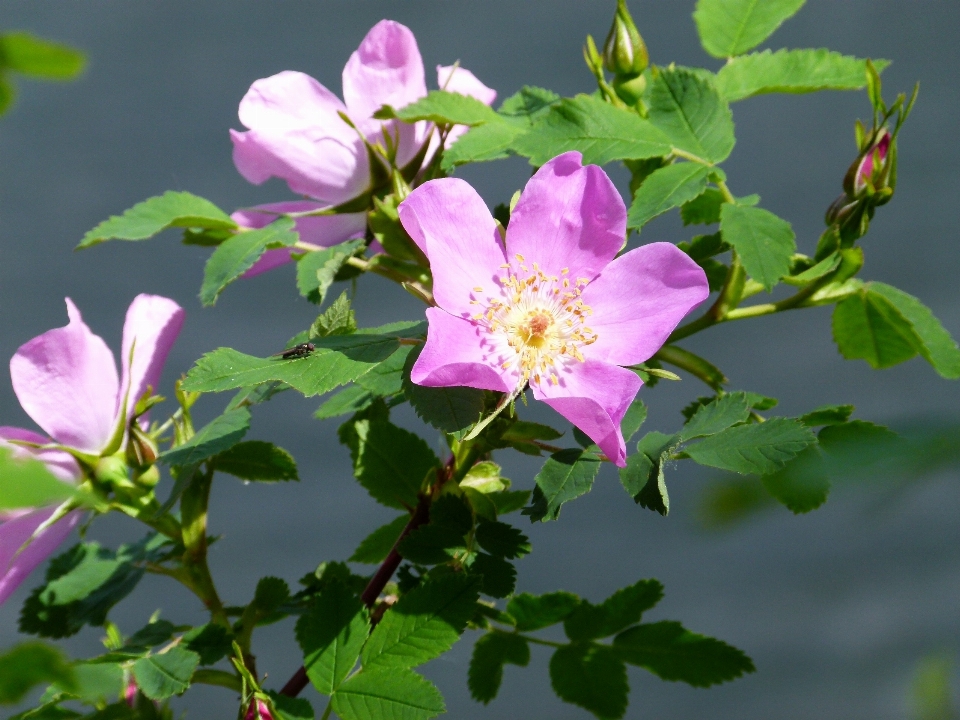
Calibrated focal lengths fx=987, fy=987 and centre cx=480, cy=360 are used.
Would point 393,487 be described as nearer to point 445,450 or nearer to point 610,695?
point 445,450

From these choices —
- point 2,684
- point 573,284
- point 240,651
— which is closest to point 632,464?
point 573,284

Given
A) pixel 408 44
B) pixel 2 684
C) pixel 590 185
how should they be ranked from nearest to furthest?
pixel 2 684
pixel 590 185
pixel 408 44

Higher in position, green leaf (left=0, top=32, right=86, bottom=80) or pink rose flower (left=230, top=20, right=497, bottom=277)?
pink rose flower (left=230, top=20, right=497, bottom=277)

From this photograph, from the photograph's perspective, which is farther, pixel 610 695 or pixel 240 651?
pixel 610 695

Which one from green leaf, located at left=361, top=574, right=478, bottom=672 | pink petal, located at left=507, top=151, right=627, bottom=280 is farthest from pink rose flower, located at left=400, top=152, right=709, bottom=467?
green leaf, located at left=361, top=574, right=478, bottom=672

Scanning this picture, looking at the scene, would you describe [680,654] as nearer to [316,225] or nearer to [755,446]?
[755,446]

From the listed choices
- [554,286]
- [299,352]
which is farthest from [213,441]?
[554,286]

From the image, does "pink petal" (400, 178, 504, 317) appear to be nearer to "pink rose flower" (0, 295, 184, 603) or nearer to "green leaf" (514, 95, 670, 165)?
"green leaf" (514, 95, 670, 165)
